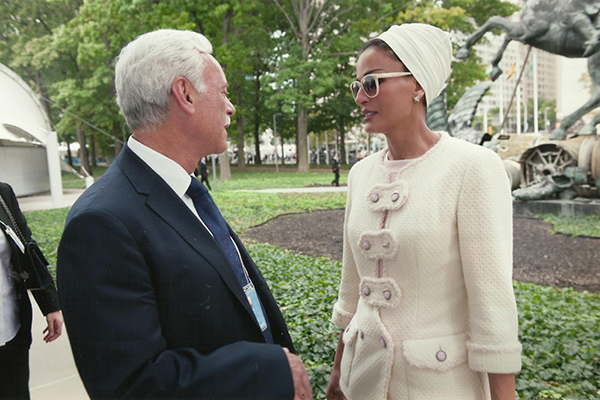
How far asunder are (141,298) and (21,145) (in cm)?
1515

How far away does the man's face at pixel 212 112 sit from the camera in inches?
61.6

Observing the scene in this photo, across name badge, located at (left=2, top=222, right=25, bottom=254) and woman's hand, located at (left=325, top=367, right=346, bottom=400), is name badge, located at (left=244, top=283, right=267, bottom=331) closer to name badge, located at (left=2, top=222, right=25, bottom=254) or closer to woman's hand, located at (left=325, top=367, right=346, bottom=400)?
woman's hand, located at (left=325, top=367, right=346, bottom=400)

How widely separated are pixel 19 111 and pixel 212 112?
11409 mm

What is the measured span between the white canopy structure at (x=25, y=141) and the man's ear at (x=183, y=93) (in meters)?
7.64

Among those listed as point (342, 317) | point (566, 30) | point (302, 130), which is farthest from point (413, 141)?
point (302, 130)

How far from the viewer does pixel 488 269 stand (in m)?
1.46

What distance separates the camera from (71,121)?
2447 centimetres

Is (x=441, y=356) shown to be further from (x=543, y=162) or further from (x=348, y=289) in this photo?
(x=543, y=162)

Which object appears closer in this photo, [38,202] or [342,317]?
[342,317]

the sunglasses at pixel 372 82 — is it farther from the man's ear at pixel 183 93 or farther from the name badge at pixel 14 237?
the name badge at pixel 14 237

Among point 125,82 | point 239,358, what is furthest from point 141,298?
point 125,82

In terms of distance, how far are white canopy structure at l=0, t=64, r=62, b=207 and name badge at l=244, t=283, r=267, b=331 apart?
7703 mm

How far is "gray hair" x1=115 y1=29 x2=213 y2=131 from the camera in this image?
1.46m

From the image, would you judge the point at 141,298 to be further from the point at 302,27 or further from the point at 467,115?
the point at 302,27
